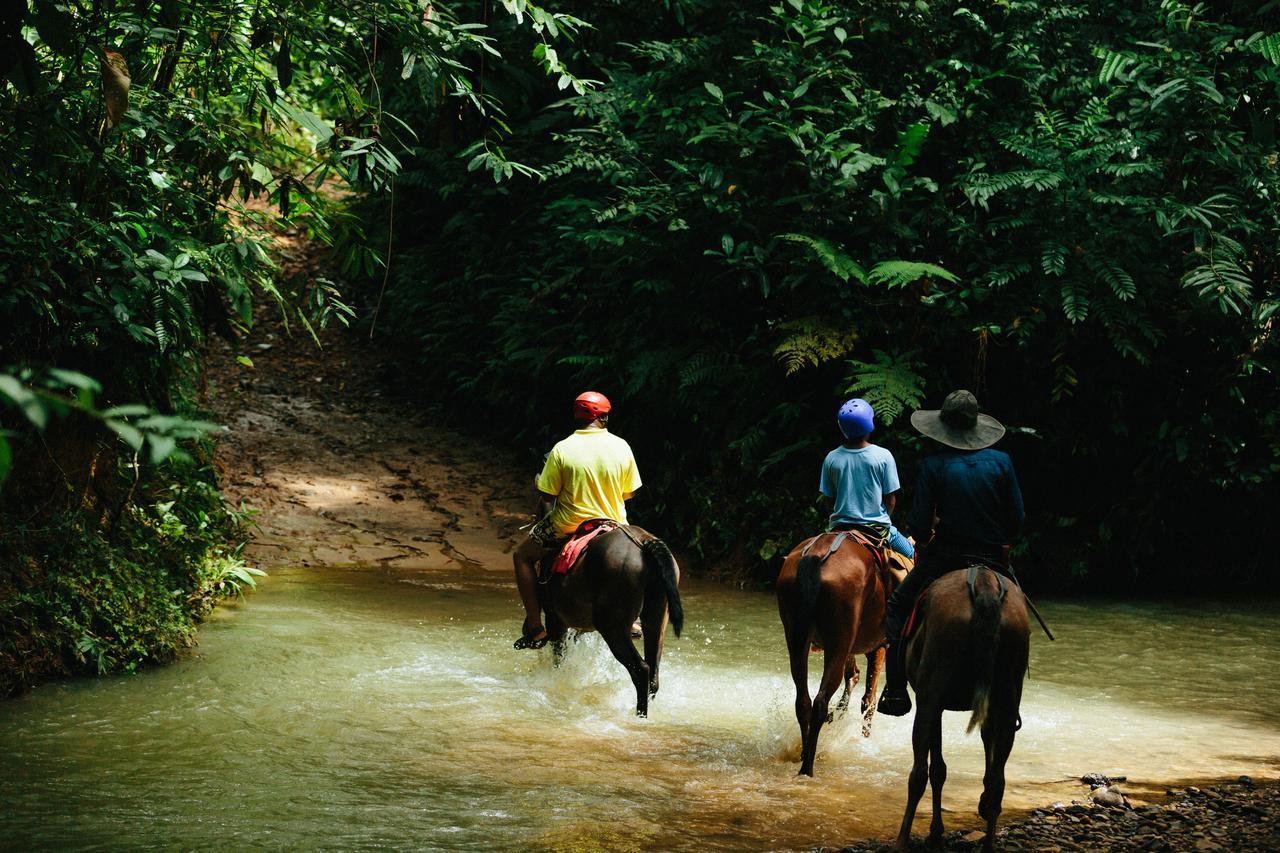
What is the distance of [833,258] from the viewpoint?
462 inches

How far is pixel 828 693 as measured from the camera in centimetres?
693

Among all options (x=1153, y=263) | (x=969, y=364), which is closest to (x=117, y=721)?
(x=969, y=364)

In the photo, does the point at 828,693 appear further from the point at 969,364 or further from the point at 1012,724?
the point at 969,364

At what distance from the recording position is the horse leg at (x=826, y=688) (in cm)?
688

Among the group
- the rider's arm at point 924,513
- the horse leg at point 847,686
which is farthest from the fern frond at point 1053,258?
the rider's arm at point 924,513

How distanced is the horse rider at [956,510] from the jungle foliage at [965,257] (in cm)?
519

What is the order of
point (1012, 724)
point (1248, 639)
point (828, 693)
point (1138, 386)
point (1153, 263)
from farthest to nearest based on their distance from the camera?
point (1138, 386)
point (1153, 263)
point (1248, 639)
point (828, 693)
point (1012, 724)

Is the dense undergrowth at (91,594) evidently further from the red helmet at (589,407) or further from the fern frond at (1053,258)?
the fern frond at (1053,258)

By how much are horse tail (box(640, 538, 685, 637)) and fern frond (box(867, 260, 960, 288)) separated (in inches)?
187

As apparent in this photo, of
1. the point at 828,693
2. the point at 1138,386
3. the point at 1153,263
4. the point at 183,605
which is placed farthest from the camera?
the point at 1138,386

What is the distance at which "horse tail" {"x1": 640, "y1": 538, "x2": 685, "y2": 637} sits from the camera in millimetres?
7887

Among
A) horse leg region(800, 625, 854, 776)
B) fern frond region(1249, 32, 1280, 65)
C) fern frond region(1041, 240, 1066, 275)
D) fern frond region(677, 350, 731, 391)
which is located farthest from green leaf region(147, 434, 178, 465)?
fern frond region(677, 350, 731, 391)

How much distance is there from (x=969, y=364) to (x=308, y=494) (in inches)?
344

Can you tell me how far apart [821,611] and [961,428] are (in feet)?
4.76
